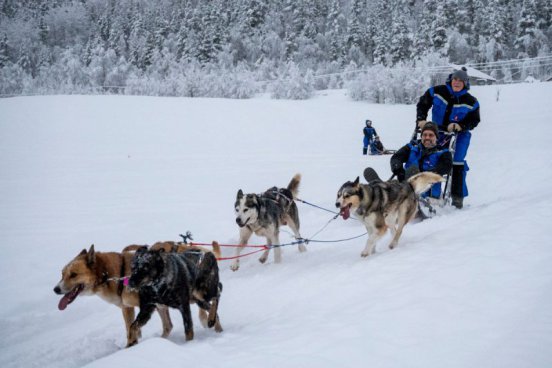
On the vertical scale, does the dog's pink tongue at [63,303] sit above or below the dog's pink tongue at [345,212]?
below

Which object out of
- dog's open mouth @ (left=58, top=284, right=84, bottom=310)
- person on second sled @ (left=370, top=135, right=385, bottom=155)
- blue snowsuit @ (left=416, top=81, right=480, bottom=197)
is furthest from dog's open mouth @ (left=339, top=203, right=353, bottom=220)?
person on second sled @ (left=370, top=135, right=385, bottom=155)

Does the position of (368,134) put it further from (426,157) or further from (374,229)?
(374,229)

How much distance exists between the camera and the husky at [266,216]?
4.76m

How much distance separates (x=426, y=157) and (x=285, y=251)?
2.52m

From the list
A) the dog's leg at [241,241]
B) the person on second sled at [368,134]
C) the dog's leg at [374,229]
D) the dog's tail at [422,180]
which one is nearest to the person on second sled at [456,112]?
the dog's tail at [422,180]

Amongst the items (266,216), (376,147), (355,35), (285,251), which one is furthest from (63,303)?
(355,35)

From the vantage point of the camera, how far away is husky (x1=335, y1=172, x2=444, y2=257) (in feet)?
14.0

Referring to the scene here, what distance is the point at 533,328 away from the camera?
6.52 feet

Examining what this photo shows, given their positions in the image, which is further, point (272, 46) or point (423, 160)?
point (272, 46)

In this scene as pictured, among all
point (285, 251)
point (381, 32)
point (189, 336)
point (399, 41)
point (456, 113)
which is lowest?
point (285, 251)

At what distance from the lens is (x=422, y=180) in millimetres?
4980

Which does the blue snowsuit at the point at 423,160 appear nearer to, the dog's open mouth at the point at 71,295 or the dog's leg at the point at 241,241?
the dog's leg at the point at 241,241

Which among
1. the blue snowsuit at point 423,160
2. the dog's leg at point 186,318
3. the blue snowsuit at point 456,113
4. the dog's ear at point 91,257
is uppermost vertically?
the blue snowsuit at point 456,113

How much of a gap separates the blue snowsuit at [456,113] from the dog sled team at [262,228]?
0.01 metres
